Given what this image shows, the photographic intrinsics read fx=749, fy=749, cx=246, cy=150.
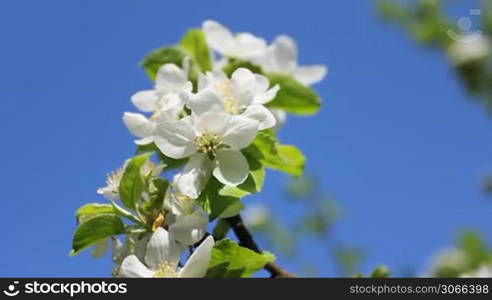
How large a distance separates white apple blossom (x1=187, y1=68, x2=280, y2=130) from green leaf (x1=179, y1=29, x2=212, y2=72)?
0.22 meters

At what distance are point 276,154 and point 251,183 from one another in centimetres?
10

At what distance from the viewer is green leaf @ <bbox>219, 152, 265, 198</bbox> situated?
3.59 ft

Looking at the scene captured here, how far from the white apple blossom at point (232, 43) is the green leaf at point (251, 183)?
1.23 ft

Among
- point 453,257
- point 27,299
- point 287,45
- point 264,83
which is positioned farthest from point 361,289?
point 453,257

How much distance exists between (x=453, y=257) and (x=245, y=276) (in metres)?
3.32

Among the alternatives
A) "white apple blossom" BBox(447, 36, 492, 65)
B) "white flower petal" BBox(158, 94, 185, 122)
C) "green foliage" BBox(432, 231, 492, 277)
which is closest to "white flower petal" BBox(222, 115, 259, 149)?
"white flower petal" BBox(158, 94, 185, 122)

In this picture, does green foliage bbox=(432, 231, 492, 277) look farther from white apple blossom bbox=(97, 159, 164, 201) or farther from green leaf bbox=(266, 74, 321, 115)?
white apple blossom bbox=(97, 159, 164, 201)

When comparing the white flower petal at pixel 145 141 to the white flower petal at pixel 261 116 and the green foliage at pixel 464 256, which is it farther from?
the green foliage at pixel 464 256

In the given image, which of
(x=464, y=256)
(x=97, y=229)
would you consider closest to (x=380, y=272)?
(x=97, y=229)

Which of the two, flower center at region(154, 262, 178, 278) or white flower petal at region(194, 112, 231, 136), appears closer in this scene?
flower center at region(154, 262, 178, 278)

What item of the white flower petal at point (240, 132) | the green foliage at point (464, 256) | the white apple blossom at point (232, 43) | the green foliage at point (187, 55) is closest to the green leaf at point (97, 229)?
the white flower petal at point (240, 132)

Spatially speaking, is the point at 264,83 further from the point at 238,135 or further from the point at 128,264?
the point at 128,264

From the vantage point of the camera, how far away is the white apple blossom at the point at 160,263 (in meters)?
1.00

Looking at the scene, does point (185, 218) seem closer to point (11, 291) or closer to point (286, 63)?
point (11, 291)
